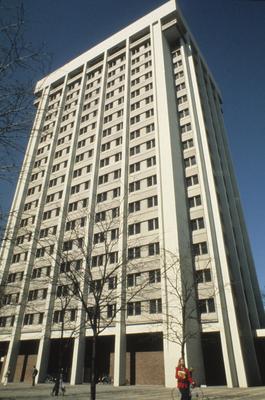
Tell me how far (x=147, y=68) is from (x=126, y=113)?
10306 millimetres

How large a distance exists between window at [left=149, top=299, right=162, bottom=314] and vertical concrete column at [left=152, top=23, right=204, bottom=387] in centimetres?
152

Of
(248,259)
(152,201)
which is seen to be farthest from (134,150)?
(248,259)

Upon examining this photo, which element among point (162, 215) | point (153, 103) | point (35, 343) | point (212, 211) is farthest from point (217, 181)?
point (35, 343)

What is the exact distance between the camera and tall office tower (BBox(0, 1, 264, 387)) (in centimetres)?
2755

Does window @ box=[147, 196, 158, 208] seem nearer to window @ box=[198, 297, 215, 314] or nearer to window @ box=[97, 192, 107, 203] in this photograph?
window @ box=[97, 192, 107, 203]

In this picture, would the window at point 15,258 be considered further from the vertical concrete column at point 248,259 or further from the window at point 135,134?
the vertical concrete column at point 248,259

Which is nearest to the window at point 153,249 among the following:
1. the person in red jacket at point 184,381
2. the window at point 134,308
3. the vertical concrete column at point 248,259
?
the window at point 134,308

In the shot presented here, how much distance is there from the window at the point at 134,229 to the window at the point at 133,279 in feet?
16.4

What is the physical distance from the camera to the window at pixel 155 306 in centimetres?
2908

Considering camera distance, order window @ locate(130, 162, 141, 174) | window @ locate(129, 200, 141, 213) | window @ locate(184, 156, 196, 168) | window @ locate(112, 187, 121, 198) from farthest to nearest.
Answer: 1. window @ locate(130, 162, 141, 174)
2. window @ locate(112, 187, 121, 198)
3. window @ locate(184, 156, 196, 168)
4. window @ locate(129, 200, 141, 213)

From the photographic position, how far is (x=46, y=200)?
147 ft

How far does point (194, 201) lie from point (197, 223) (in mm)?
2946

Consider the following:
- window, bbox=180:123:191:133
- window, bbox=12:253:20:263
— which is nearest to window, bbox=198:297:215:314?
window, bbox=180:123:191:133

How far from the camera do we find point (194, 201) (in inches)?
1340
